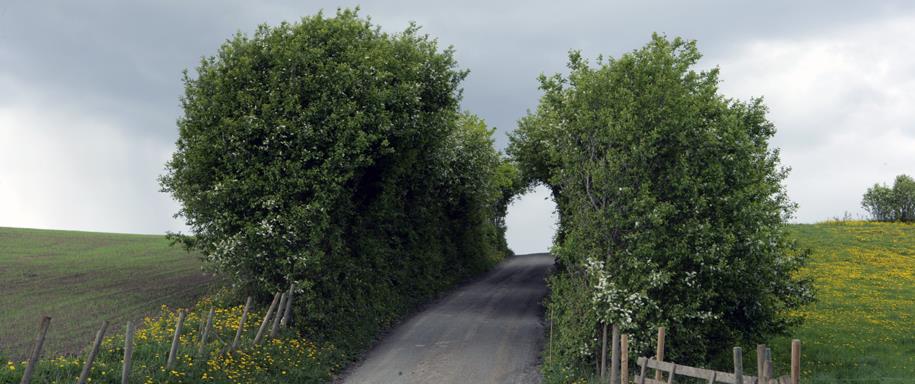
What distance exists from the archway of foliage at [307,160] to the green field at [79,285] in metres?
5.35

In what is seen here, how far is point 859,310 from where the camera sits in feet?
135

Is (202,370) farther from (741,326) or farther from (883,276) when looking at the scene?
(883,276)

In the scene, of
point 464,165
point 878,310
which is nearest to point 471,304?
point 464,165

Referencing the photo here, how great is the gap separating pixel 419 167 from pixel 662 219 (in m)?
19.3

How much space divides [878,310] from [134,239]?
71.6 meters

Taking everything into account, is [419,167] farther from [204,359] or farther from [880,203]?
[880,203]

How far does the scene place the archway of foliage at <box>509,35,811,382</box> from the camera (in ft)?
81.0

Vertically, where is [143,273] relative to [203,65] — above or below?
below

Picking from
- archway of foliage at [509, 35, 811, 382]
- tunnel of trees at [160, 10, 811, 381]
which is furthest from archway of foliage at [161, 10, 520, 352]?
archway of foliage at [509, 35, 811, 382]

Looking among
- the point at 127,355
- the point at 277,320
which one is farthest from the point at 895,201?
the point at 127,355

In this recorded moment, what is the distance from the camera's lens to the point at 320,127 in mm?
30812

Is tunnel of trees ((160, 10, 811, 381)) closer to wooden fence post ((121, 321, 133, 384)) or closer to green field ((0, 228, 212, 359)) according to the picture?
green field ((0, 228, 212, 359))

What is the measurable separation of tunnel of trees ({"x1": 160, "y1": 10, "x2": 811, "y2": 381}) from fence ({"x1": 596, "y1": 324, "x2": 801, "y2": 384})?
3.38ft

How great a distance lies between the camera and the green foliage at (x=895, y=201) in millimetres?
91188
